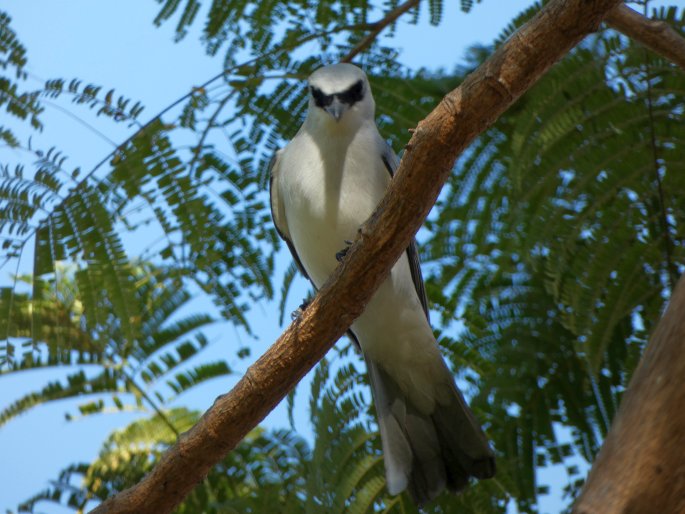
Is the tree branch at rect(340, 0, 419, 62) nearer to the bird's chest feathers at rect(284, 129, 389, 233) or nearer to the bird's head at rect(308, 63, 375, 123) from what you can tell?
the bird's head at rect(308, 63, 375, 123)

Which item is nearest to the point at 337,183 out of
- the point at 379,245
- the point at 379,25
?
the point at 379,25

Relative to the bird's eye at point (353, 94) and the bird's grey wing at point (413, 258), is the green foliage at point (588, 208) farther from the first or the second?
the bird's eye at point (353, 94)

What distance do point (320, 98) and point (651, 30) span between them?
1643mm

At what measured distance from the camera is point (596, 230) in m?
5.00

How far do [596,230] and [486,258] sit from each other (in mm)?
824

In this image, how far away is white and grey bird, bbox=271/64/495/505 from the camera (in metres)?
4.84

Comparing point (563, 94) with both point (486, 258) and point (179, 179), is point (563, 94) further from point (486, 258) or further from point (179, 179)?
point (179, 179)

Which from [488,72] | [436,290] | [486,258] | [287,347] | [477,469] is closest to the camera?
[488,72]

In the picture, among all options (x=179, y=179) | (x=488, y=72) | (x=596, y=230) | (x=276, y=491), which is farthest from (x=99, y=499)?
(x=488, y=72)

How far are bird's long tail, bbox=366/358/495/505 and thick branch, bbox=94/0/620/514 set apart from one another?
1.04 meters

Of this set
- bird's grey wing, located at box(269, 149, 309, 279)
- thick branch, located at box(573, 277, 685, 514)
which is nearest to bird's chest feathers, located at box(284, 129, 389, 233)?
bird's grey wing, located at box(269, 149, 309, 279)

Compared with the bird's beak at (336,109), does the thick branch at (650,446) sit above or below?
below

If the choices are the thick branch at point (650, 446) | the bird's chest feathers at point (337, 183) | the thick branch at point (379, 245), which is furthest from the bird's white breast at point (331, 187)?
the thick branch at point (650, 446)

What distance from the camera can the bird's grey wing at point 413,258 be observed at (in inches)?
197
